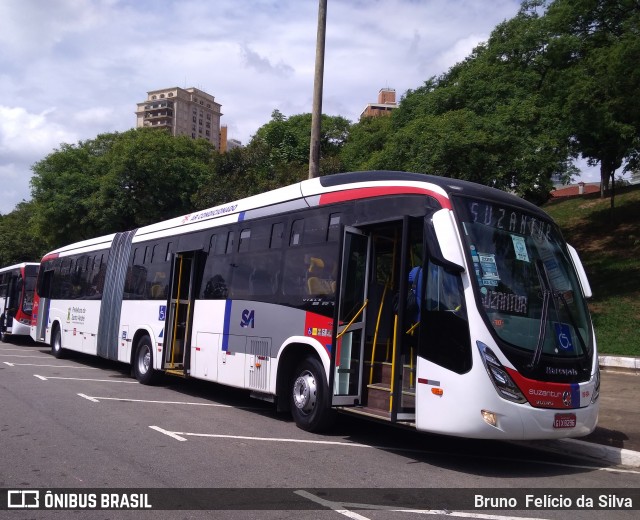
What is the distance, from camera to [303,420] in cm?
916

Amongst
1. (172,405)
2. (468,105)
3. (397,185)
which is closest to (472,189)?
(397,185)

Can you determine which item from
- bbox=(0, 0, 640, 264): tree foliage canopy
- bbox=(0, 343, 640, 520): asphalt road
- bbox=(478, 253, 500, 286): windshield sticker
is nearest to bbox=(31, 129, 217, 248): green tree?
bbox=(0, 0, 640, 264): tree foliage canopy

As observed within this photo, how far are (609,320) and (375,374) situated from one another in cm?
1247

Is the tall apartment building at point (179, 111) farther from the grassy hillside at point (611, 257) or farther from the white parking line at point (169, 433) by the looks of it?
the white parking line at point (169, 433)

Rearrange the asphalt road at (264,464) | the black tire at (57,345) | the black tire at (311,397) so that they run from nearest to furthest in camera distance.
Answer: the asphalt road at (264,464) < the black tire at (311,397) < the black tire at (57,345)

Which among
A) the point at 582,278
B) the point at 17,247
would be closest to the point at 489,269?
the point at 582,278

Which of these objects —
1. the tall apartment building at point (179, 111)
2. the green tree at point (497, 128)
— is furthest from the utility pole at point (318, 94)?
the tall apartment building at point (179, 111)

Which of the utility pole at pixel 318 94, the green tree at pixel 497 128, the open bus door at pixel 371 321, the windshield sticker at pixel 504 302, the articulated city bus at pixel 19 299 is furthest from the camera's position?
the articulated city bus at pixel 19 299

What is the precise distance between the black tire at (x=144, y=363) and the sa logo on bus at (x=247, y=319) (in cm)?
399

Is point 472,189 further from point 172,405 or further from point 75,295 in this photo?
point 75,295

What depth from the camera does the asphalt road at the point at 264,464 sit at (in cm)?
588

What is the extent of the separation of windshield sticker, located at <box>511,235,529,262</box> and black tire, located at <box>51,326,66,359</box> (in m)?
16.1

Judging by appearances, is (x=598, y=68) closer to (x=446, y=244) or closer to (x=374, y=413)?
(x=446, y=244)

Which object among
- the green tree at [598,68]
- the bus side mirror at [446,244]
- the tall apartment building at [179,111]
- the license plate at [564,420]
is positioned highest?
the tall apartment building at [179,111]
